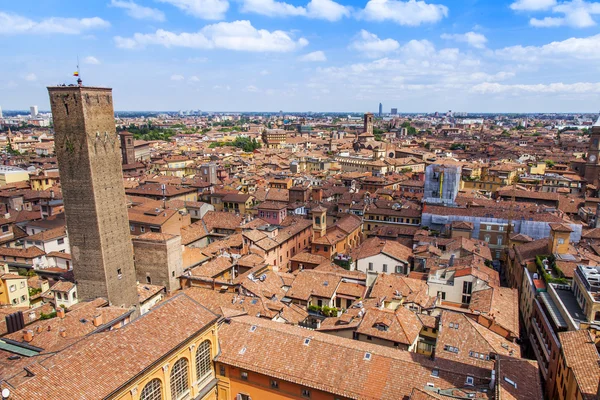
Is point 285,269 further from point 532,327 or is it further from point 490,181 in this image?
point 490,181

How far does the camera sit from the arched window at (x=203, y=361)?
2225 cm

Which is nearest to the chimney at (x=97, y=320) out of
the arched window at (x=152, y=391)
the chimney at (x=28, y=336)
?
the chimney at (x=28, y=336)

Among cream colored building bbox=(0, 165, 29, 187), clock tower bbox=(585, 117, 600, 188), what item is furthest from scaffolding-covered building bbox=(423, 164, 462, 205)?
cream colored building bbox=(0, 165, 29, 187)

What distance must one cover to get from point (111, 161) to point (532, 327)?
35.9m

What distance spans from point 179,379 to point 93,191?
1807cm

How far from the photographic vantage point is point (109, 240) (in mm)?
33812

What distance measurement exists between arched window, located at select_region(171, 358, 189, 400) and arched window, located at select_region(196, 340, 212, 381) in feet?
3.08

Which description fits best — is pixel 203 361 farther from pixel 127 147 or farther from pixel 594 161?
pixel 127 147

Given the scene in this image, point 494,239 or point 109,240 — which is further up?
point 109,240

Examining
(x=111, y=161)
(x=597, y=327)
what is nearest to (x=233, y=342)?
(x=111, y=161)

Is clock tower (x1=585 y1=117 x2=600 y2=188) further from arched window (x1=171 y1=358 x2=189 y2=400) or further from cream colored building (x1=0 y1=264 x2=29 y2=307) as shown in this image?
cream colored building (x1=0 y1=264 x2=29 y2=307)

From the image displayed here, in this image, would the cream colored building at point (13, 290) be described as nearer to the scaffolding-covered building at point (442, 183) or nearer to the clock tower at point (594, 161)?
the scaffolding-covered building at point (442, 183)

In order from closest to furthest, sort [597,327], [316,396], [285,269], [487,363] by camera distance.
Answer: [316,396] < [487,363] < [597,327] < [285,269]

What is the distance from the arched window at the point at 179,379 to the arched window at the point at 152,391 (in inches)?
35.3
